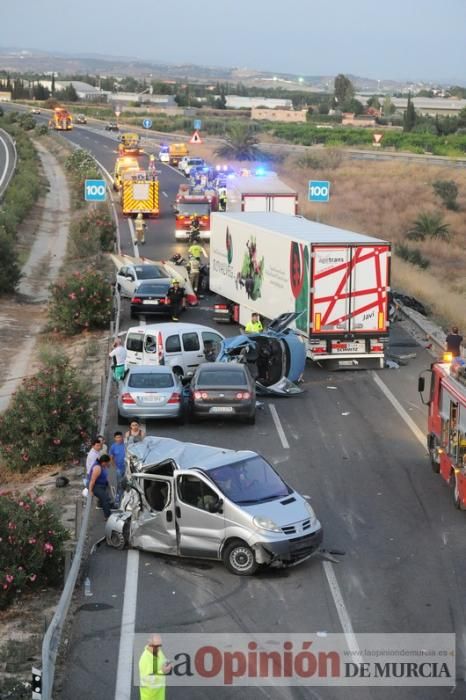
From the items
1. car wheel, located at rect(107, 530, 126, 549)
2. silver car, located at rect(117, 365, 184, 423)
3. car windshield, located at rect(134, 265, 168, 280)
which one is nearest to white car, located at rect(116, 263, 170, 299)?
car windshield, located at rect(134, 265, 168, 280)

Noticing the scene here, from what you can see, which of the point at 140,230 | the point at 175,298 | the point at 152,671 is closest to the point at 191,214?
the point at 140,230

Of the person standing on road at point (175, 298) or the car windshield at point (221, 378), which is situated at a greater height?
the car windshield at point (221, 378)

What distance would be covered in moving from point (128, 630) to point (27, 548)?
2042mm

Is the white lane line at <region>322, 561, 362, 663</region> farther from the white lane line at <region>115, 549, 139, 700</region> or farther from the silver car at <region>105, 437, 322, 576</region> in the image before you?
the white lane line at <region>115, 549, 139, 700</region>

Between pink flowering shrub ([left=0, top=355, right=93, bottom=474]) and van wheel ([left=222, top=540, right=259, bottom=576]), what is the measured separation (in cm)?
704

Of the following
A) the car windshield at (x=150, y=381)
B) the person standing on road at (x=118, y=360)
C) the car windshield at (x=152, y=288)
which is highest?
the car windshield at (x=150, y=381)

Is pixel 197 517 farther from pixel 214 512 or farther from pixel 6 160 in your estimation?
pixel 6 160

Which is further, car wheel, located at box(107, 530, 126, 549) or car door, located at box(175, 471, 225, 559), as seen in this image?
car wheel, located at box(107, 530, 126, 549)

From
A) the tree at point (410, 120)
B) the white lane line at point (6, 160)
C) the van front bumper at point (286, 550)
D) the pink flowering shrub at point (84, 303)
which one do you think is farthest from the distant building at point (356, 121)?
the van front bumper at point (286, 550)

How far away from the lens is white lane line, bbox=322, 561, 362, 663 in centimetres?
1337

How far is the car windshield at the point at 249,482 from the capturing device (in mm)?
16109

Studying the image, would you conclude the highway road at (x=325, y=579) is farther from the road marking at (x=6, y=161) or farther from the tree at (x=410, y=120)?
the tree at (x=410, y=120)

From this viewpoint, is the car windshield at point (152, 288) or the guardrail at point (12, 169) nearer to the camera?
the car windshield at point (152, 288)

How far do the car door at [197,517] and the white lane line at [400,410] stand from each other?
7501 mm
